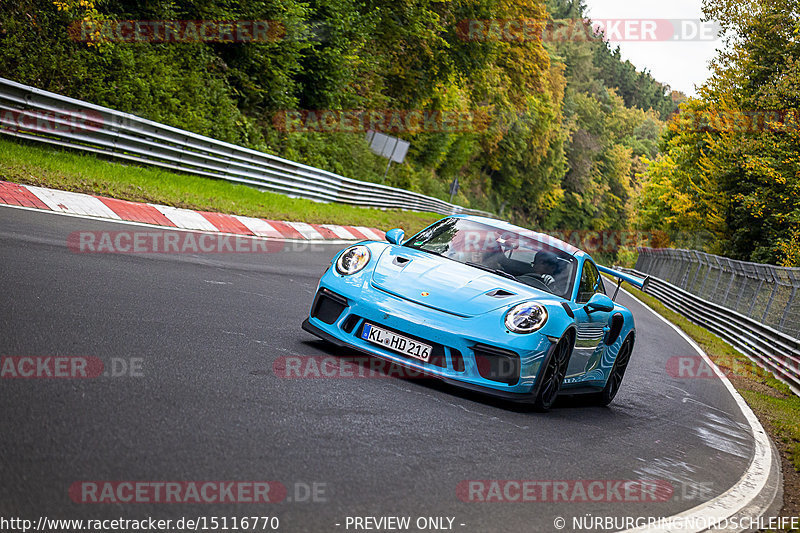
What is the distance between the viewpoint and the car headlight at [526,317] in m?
6.25

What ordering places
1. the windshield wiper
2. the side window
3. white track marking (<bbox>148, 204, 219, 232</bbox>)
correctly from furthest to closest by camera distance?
white track marking (<bbox>148, 204, 219, 232</bbox>) < the side window < the windshield wiper

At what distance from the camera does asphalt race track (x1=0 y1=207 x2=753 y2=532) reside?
3.57 m

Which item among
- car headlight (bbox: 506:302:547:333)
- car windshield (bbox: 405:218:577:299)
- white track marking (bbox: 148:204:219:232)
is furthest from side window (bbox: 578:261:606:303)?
white track marking (bbox: 148:204:219:232)

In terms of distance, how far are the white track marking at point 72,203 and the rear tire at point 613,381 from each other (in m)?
6.81

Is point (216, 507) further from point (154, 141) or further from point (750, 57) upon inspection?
point (750, 57)

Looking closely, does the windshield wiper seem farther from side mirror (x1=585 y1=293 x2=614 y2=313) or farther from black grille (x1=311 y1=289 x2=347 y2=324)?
black grille (x1=311 y1=289 x2=347 y2=324)

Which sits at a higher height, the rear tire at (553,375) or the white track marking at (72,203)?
the rear tire at (553,375)

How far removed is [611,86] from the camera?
148 meters

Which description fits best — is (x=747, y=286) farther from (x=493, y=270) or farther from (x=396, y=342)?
(x=396, y=342)

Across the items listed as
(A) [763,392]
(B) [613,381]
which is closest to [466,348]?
(B) [613,381]

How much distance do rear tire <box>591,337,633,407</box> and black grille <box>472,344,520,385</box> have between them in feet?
7.57

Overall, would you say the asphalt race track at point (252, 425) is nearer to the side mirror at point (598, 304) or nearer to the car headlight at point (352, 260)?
the car headlight at point (352, 260)

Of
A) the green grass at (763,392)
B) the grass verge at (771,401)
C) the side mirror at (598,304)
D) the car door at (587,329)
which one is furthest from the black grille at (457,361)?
the green grass at (763,392)

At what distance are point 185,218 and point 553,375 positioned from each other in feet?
27.3
